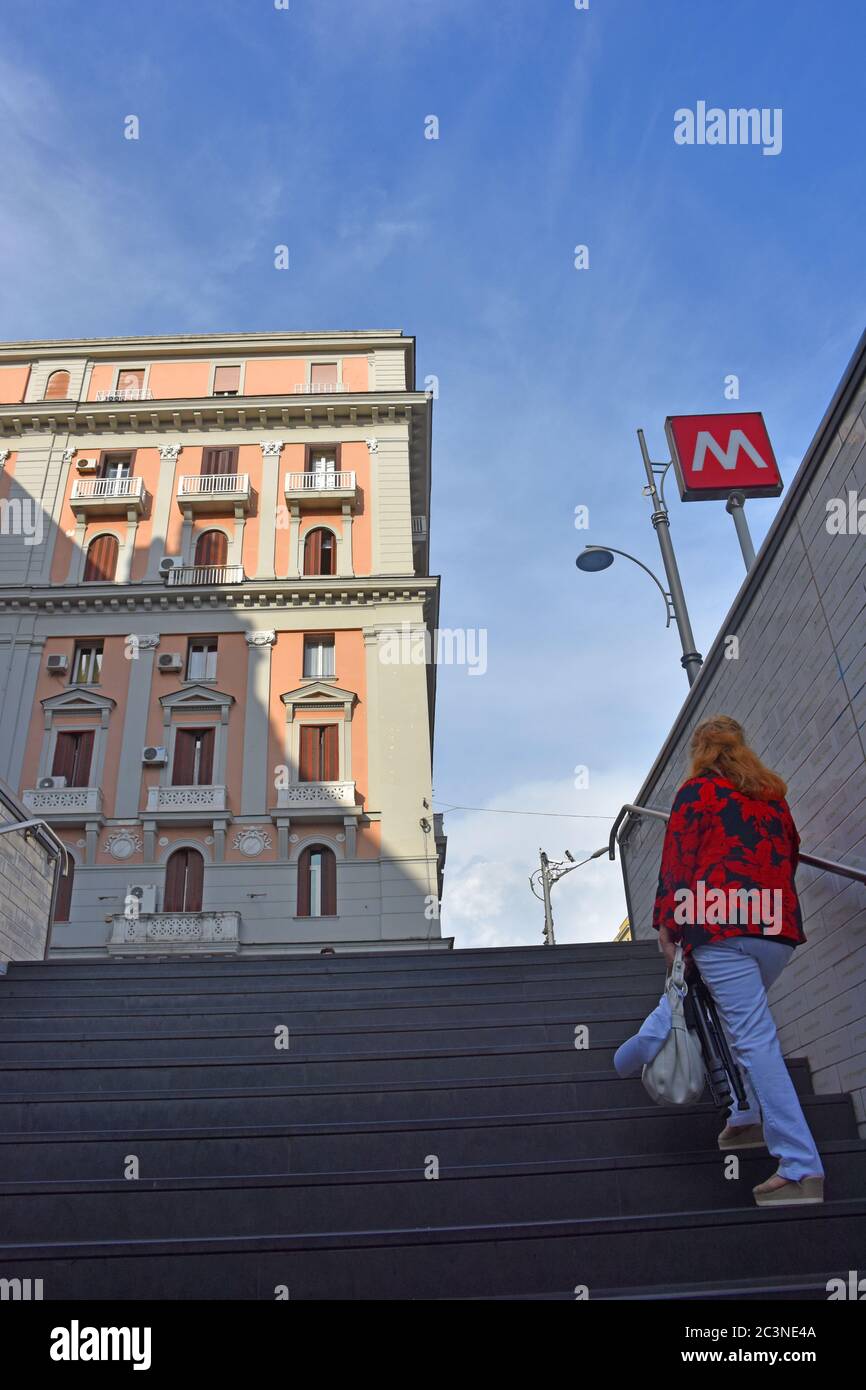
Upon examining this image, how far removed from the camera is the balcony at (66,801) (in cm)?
2348

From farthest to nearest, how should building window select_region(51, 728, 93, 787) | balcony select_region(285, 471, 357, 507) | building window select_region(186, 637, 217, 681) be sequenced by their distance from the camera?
balcony select_region(285, 471, 357, 507) → building window select_region(186, 637, 217, 681) → building window select_region(51, 728, 93, 787)

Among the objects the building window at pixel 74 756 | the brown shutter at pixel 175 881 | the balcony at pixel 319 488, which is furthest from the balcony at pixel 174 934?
the balcony at pixel 319 488

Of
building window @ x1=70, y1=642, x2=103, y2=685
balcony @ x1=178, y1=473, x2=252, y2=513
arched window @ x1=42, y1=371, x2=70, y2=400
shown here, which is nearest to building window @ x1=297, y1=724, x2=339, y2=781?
building window @ x1=70, y1=642, x2=103, y2=685

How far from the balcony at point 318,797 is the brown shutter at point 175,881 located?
280 centimetres

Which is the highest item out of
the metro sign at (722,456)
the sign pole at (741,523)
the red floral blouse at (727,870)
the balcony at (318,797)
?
the balcony at (318,797)

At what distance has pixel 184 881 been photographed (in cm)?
2358

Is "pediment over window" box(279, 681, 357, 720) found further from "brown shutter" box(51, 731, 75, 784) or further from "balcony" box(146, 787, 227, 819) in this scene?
"brown shutter" box(51, 731, 75, 784)

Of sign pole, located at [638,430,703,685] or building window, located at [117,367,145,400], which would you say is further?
building window, located at [117,367,145,400]

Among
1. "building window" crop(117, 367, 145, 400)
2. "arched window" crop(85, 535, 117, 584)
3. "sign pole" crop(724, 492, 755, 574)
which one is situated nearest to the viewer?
"sign pole" crop(724, 492, 755, 574)

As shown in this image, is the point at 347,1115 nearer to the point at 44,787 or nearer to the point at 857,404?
the point at 857,404

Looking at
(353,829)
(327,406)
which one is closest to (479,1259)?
(353,829)

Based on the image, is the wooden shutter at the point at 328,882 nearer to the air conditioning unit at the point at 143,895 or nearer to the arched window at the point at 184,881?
the arched window at the point at 184,881

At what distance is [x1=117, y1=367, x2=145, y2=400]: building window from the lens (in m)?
31.0

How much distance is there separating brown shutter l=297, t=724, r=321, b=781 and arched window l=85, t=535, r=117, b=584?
783 centimetres
